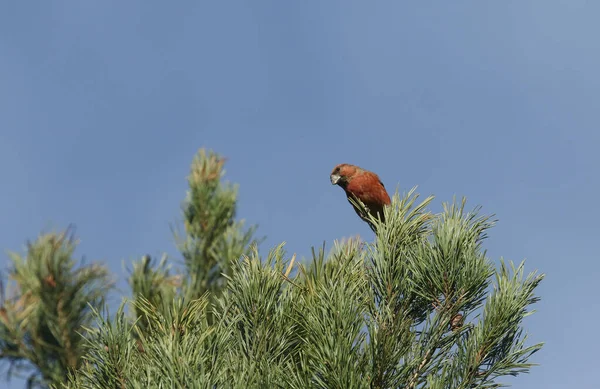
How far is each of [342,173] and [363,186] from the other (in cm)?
45

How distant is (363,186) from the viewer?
5.02 meters

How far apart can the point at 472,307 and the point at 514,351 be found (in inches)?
8.5

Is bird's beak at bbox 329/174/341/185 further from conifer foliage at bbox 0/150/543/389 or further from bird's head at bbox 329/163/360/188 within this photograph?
conifer foliage at bbox 0/150/543/389

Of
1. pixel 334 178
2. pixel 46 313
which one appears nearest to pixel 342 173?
pixel 334 178

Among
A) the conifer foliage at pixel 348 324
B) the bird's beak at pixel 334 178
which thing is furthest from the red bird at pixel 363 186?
the conifer foliage at pixel 348 324

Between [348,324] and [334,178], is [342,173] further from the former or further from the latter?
[348,324]

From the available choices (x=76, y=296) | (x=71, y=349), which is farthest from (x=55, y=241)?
(x=71, y=349)

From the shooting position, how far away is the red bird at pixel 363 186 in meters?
4.90

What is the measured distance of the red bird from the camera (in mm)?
4898

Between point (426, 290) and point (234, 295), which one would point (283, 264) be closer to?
point (234, 295)

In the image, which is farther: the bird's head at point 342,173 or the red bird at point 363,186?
the bird's head at point 342,173

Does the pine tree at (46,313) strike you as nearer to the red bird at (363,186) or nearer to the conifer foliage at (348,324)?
the red bird at (363,186)

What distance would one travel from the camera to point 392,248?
269 centimetres

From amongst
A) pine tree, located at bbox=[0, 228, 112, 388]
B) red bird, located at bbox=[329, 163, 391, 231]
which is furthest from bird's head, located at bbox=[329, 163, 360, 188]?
pine tree, located at bbox=[0, 228, 112, 388]
